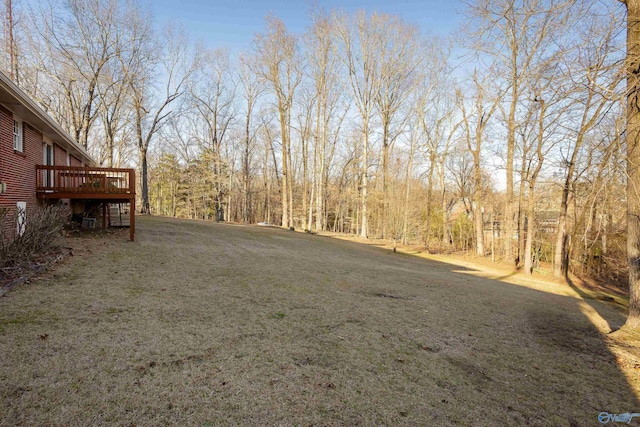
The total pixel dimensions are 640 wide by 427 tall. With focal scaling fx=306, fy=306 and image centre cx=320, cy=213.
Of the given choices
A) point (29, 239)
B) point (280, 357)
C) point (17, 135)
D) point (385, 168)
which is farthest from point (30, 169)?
point (385, 168)

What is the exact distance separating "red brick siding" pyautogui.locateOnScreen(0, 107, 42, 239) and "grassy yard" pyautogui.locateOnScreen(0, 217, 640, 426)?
300 cm

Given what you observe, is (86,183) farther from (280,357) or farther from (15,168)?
(280,357)

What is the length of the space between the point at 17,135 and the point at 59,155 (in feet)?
14.4

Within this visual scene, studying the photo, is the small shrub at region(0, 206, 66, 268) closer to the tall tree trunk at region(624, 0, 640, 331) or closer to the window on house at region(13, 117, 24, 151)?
the window on house at region(13, 117, 24, 151)

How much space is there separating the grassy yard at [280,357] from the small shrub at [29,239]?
2.07 ft

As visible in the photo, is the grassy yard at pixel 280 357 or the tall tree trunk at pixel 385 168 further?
the tall tree trunk at pixel 385 168

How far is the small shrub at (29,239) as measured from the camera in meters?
5.14

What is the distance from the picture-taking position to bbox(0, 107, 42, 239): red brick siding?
280 inches

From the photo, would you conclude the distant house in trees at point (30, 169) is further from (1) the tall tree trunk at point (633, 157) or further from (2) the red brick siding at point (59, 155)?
(1) the tall tree trunk at point (633, 157)

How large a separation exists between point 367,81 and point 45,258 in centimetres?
2133

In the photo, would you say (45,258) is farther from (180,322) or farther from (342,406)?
(342,406)

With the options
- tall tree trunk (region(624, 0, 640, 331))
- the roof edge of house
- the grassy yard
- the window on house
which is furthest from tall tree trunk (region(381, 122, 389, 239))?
the window on house

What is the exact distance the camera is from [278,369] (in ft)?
9.99

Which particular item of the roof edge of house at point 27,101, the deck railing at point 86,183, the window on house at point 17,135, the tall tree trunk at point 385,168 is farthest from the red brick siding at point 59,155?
the tall tree trunk at point 385,168
